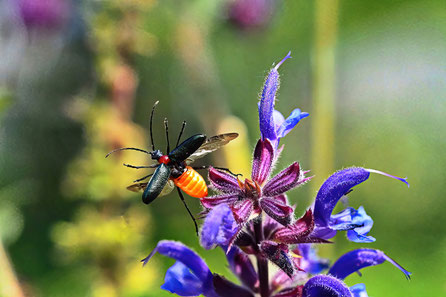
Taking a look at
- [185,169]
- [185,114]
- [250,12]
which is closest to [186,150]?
[185,169]

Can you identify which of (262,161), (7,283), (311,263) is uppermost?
(262,161)

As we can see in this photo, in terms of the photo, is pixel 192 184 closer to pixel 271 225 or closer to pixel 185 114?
pixel 271 225

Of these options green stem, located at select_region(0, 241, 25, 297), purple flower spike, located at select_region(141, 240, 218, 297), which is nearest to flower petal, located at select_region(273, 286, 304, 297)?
purple flower spike, located at select_region(141, 240, 218, 297)

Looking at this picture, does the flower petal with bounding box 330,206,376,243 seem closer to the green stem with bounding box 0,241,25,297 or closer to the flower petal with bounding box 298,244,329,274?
the flower petal with bounding box 298,244,329,274

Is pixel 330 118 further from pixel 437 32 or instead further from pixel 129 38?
pixel 437 32

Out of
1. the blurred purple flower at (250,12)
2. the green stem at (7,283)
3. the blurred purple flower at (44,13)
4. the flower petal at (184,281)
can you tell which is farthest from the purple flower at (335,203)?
the blurred purple flower at (44,13)

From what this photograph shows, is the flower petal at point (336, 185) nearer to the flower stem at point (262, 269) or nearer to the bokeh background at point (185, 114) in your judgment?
the flower stem at point (262, 269)

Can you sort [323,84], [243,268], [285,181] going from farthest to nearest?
[323,84], [243,268], [285,181]
